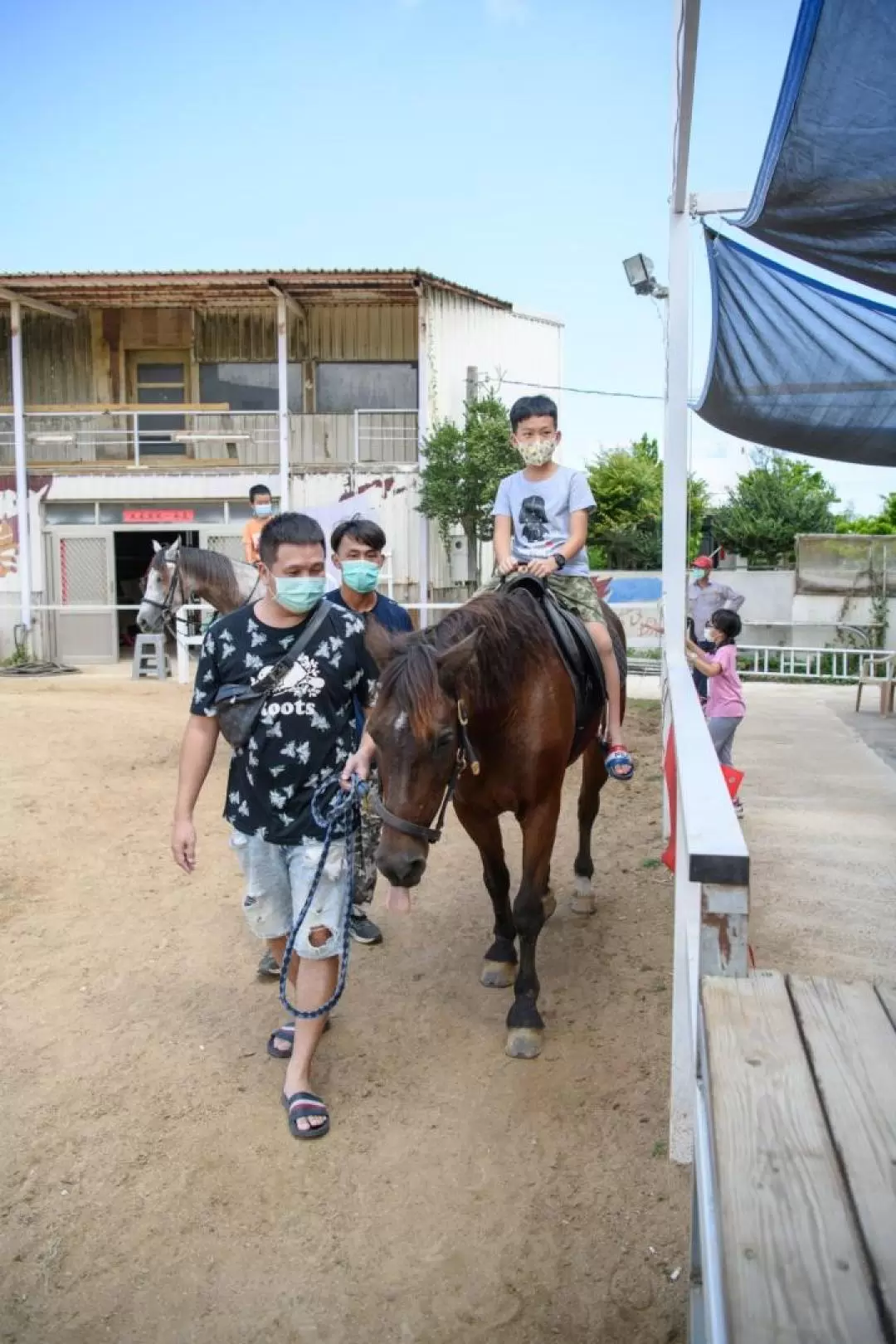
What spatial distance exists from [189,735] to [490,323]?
19.0 m

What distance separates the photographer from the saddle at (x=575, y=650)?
400cm

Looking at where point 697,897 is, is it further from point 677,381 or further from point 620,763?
point 677,381

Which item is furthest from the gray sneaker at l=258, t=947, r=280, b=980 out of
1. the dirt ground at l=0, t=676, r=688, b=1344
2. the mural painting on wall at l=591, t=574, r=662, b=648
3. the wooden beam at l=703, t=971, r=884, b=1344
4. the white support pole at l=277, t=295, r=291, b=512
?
the white support pole at l=277, t=295, r=291, b=512

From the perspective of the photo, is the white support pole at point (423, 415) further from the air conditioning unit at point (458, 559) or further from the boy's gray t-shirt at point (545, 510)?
the boy's gray t-shirt at point (545, 510)

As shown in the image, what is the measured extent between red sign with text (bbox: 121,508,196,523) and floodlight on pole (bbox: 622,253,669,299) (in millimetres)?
10872

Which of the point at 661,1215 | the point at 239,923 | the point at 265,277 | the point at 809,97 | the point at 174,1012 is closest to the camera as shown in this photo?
the point at 661,1215

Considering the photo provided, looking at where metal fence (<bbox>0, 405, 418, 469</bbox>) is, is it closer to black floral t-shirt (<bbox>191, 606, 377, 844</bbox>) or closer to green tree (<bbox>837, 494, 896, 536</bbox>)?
green tree (<bbox>837, 494, 896, 536</bbox>)

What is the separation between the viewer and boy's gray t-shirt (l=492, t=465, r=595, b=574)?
4484 mm

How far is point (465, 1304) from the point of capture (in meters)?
2.36

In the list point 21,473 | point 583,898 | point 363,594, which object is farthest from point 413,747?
point 21,473

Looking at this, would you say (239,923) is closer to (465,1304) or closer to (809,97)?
(465,1304)

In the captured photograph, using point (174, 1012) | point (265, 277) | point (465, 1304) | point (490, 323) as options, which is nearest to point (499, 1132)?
point (465, 1304)

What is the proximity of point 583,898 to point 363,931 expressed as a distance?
1.13 metres

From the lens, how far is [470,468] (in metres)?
17.3
